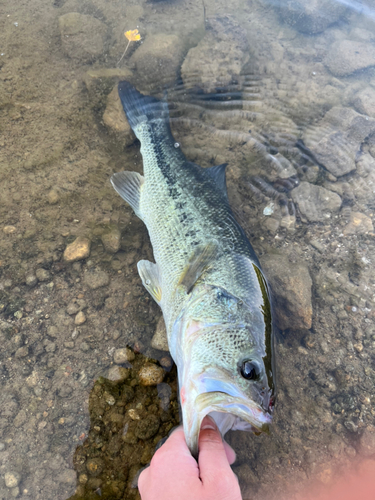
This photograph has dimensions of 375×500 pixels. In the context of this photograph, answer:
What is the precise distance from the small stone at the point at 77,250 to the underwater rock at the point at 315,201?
2880mm

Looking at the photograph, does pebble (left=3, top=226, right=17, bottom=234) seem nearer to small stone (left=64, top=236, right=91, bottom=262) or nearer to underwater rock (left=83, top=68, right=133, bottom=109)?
small stone (left=64, top=236, right=91, bottom=262)

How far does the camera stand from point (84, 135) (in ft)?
13.4

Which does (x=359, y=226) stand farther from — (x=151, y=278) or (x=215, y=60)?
(x=215, y=60)

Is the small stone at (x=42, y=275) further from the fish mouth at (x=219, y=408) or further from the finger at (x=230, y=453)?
the finger at (x=230, y=453)

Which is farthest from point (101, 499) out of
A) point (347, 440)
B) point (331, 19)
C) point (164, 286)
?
point (331, 19)

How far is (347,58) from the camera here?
18.9ft

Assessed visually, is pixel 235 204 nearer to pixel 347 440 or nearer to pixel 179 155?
pixel 179 155

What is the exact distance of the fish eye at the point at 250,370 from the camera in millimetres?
2008

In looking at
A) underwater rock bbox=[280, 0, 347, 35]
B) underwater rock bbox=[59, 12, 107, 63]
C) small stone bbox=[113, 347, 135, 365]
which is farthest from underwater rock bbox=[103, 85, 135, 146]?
underwater rock bbox=[280, 0, 347, 35]

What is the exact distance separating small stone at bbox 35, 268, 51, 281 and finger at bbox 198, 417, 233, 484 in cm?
227

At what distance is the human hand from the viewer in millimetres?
1714

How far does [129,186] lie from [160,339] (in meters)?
1.88

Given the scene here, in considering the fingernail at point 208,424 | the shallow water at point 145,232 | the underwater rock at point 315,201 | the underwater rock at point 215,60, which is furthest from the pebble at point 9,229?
the underwater rock at point 315,201

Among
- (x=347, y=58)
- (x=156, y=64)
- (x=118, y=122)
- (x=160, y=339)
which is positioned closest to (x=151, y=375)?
(x=160, y=339)
